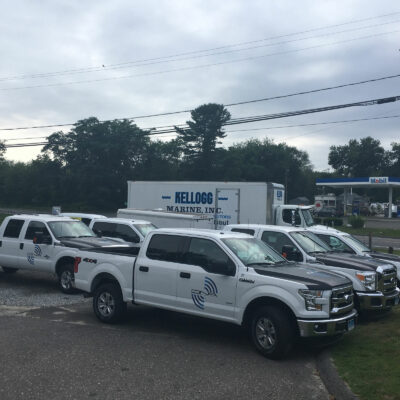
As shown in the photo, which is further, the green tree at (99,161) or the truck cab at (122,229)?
the green tree at (99,161)

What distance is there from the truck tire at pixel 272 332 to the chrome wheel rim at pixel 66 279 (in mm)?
6048

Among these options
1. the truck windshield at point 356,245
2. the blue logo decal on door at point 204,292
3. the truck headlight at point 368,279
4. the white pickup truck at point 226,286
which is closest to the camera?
the white pickup truck at point 226,286

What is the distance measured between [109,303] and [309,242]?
4608 millimetres

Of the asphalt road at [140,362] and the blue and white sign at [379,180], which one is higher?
the blue and white sign at [379,180]

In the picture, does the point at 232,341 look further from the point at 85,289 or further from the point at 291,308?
the point at 85,289

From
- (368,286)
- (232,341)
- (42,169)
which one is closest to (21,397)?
(232,341)

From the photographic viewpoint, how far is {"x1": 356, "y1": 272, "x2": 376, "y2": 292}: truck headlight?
9.01 metres

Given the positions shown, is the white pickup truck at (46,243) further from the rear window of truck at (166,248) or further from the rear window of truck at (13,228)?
the rear window of truck at (166,248)

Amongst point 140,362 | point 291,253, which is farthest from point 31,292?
point 291,253

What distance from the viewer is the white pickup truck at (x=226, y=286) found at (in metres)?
6.83

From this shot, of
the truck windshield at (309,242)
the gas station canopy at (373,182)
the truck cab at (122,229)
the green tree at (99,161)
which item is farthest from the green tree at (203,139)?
the truck windshield at (309,242)

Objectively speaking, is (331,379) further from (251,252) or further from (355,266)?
(355,266)

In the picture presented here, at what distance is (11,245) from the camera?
13125mm

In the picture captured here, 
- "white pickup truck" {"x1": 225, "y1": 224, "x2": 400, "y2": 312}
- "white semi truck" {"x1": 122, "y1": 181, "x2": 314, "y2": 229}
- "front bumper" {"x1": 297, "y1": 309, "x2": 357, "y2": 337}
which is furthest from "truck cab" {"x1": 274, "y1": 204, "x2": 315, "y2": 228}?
"front bumper" {"x1": 297, "y1": 309, "x2": 357, "y2": 337}
